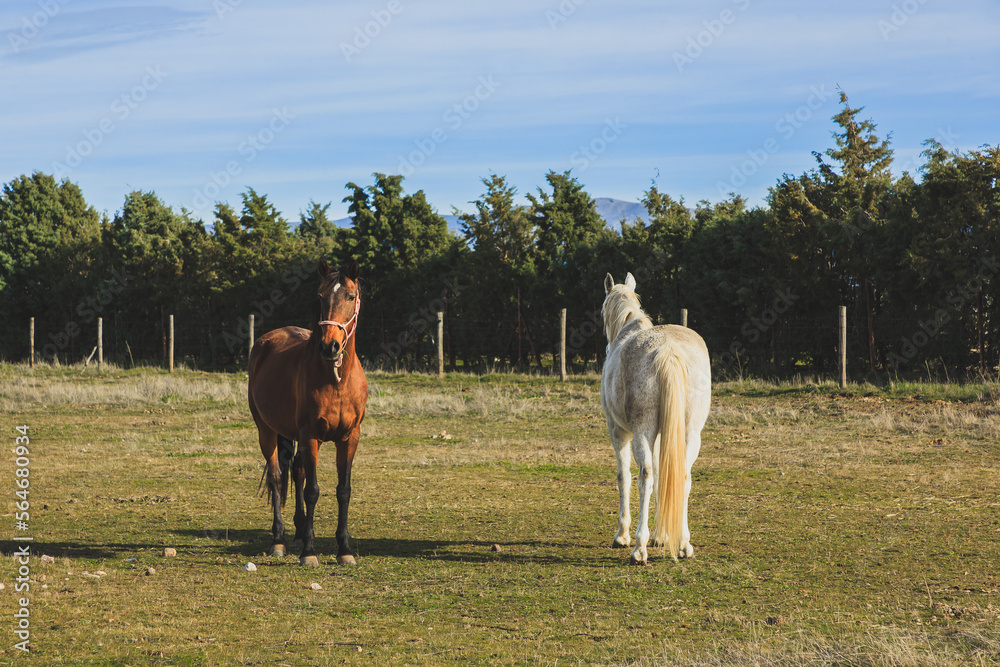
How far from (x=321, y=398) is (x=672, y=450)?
267 cm

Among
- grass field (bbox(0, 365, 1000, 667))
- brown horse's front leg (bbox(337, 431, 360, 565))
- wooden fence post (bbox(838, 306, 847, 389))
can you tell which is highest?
wooden fence post (bbox(838, 306, 847, 389))

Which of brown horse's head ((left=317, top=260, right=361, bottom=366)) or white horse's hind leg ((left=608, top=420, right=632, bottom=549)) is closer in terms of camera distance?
brown horse's head ((left=317, top=260, right=361, bottom=366))

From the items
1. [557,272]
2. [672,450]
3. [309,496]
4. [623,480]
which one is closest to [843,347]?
[557,272]

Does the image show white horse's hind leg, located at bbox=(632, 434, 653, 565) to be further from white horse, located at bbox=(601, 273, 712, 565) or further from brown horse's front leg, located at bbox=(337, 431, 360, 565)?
brown horse's front leg, located at bbox=(337, 431, 360, 565)

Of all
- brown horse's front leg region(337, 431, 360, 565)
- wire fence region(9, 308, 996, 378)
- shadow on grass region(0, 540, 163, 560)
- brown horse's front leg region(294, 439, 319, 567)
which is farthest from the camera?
wire fence region(9, 308, 996, 378)

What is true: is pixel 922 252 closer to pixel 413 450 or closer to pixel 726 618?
pixel 413 450

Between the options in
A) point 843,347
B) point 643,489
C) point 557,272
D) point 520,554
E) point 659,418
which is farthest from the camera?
point 557,272

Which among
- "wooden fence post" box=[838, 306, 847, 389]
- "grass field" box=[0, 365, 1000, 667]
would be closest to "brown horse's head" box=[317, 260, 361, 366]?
"grass field" box=[0, 365, 1000, 667]

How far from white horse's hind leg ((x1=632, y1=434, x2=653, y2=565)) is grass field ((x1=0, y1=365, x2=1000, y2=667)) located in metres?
0.15

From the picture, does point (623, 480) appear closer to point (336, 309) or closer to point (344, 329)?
point (344, 329)

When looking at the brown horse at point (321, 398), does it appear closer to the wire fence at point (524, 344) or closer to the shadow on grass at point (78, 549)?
the shadow on grass at point (78, 549)

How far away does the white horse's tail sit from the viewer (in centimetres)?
647


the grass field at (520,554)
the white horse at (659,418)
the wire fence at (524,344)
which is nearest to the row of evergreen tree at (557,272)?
the wire fence at (524,344)

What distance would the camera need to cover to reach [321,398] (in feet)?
22.1
